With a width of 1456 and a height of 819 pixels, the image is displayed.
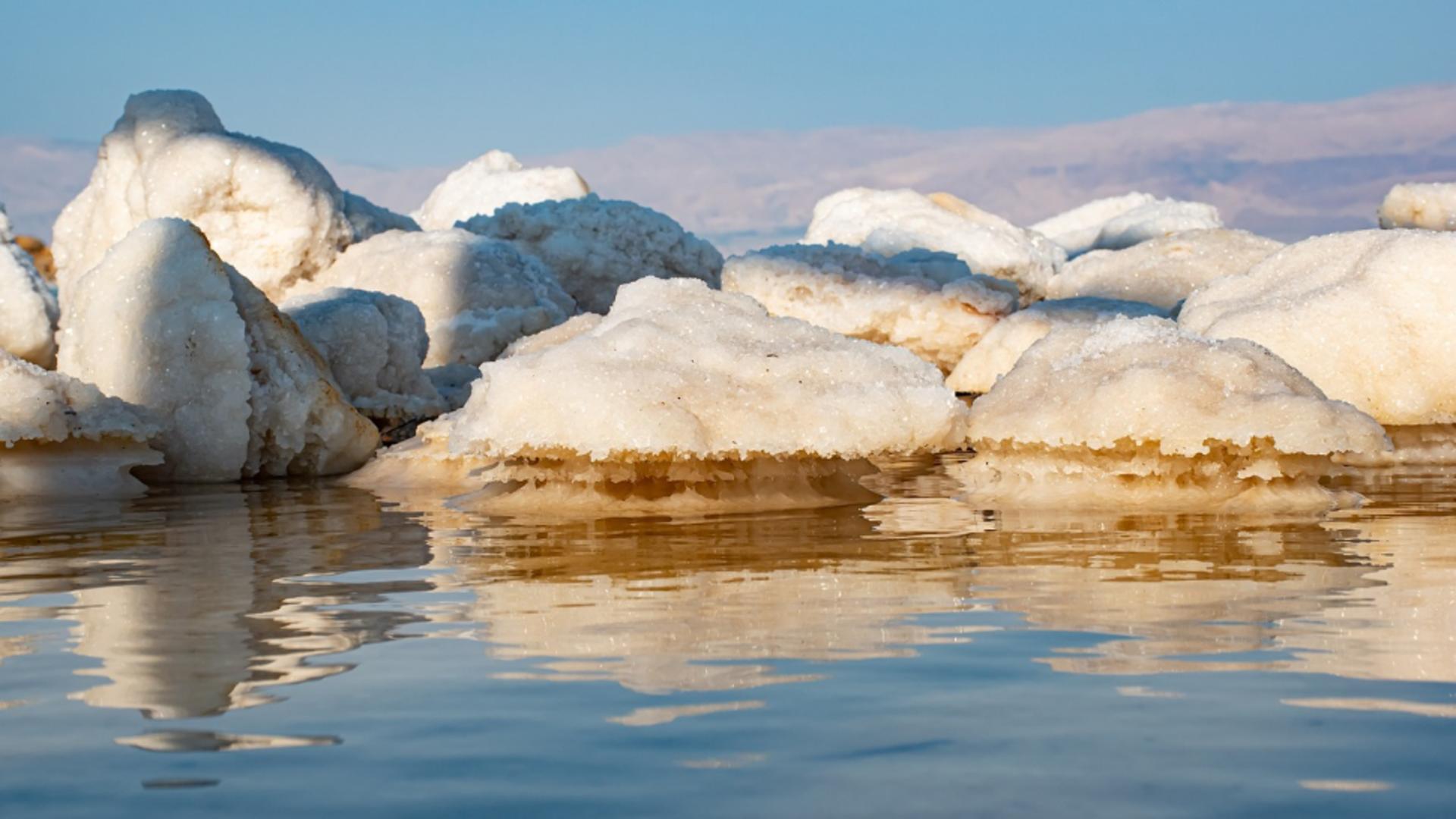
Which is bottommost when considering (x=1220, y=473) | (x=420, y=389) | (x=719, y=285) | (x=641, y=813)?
(x=641, y=813)

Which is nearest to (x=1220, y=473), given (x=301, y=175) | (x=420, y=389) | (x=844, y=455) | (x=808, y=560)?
(x=844, y=455)

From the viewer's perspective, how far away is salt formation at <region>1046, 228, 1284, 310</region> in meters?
13.1

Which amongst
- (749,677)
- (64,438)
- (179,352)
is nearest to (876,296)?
(179,352)

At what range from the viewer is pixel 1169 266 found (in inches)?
524

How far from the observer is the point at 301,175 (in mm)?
13797

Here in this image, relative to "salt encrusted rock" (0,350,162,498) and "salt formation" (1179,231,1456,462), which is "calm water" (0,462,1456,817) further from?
"salt formation" (1179,231,1456,462)

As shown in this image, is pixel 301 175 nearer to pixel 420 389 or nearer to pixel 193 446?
pixel 420 389

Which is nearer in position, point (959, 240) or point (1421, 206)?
point (1421, 206)

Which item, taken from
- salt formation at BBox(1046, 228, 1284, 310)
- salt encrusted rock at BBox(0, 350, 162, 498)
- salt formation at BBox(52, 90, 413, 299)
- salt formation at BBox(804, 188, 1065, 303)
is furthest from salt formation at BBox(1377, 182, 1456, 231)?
salt encrusted rock at BBox(0, 350, 162, 498)

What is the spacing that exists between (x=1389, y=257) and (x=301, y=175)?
854 centimetres

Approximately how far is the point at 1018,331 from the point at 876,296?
76.4 inches

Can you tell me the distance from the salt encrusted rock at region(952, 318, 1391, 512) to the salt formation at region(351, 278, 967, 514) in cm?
37

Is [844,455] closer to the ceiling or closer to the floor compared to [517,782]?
closer to the ceiling

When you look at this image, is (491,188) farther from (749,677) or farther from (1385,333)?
(749,677)
